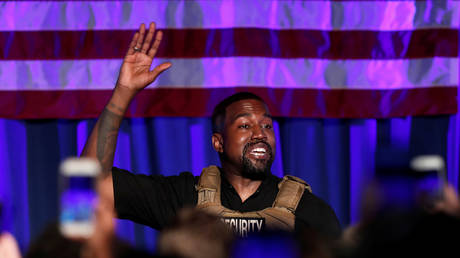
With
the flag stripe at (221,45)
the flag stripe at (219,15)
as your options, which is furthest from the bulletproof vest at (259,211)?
the flag stripe at (219,15)

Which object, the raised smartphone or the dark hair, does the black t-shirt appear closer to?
the dark hair

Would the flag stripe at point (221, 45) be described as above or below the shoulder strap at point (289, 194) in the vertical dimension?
above

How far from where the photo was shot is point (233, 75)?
2.02 m

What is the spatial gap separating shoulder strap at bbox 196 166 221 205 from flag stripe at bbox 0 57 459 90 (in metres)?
0.48

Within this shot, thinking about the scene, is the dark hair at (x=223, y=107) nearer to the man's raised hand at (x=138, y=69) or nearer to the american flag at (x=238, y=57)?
the american flag at (x=238, y=57)

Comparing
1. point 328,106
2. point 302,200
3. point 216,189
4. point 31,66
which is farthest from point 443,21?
point 31,66

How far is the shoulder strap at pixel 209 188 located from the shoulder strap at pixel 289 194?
6.9 inches

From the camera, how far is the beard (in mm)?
1667

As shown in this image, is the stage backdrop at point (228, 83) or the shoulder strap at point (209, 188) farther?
the stage backdrop at point (228, 83)

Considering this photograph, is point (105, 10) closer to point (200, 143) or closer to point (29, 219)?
point (200, 143)

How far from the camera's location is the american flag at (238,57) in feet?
6.60

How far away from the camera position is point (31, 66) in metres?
2.03

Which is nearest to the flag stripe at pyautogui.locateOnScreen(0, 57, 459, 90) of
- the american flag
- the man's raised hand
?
the american flag

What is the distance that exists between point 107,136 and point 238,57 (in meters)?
0.67
